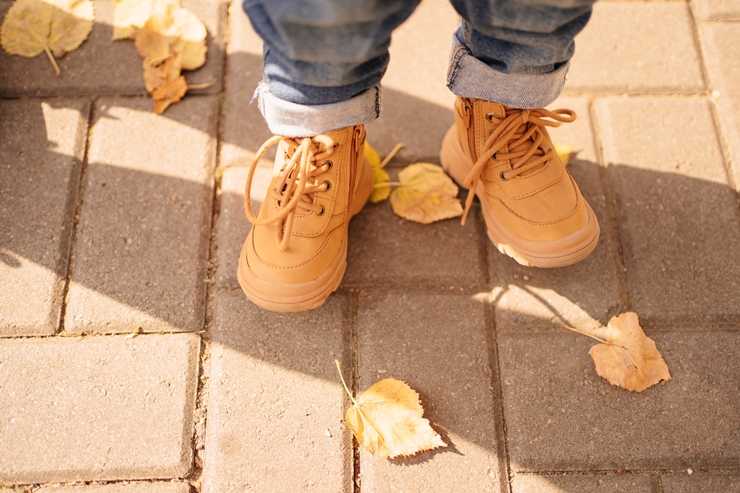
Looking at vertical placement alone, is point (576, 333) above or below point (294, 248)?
below

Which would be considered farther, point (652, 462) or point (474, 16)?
point (652, 462)

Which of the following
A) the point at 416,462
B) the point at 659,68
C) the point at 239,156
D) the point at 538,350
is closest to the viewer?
the point at 416,462

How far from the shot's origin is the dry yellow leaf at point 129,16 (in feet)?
5.17

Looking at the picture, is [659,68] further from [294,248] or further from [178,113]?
[178,113]

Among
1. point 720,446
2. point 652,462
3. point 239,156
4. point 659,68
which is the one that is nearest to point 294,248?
point 239,156

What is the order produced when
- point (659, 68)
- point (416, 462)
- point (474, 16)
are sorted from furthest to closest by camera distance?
1. point (659, 68)
2. point (416, 462)
3. point (474, 16)

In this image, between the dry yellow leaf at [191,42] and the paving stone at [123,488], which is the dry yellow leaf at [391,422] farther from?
the dry yellow leaf at [191,42]

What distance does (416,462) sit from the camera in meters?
1.17

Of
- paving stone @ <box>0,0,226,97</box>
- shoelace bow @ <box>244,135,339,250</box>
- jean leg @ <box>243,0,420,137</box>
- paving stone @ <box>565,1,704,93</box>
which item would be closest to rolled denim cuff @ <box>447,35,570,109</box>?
jean leg @ <box>243,0,420,137</box>

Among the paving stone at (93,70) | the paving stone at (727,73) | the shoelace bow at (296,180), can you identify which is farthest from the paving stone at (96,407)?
the paving stone at (727,73)

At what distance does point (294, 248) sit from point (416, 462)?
538mm

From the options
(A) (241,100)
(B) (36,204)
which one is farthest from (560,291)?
(B) (36,204)

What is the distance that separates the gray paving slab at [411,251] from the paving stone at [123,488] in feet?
1.93

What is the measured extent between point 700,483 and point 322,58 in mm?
1180
